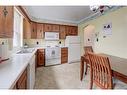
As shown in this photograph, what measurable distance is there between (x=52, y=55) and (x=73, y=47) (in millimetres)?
1250

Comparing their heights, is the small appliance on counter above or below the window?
below

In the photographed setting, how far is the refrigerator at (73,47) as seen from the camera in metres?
5.88

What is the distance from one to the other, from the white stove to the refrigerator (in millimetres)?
595

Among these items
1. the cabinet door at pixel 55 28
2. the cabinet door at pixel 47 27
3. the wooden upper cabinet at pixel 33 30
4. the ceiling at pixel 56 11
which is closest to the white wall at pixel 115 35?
the ceiling at pixel 56 11

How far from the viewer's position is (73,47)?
19.7ft

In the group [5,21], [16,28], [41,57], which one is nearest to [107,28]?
[41,57]

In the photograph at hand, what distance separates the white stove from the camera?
17.3 feet

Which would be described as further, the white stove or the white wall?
the white stove

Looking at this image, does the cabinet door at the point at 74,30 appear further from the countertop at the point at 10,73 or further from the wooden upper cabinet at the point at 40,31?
the countertop at the point at 10,73

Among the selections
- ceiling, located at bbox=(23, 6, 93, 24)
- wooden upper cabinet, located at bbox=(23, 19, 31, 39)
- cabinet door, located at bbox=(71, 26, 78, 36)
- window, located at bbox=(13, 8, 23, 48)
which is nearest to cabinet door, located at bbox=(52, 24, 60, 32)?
ceiling, located at bbox=(23, 6, 93, 24)

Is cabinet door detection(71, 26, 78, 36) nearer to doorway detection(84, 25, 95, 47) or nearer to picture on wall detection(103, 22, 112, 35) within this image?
doorway detection(84, 25, 95, 47)

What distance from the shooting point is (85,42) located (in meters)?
6.50
